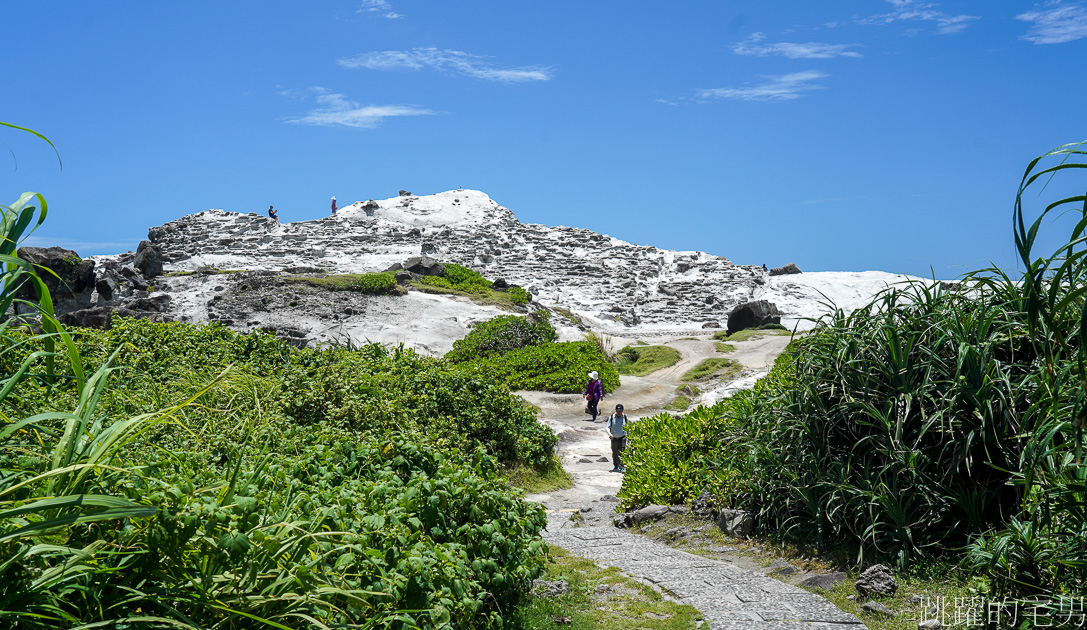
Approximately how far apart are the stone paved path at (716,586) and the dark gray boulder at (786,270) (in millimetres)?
→ 38449

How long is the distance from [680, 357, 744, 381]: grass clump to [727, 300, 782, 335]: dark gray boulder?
8690mm

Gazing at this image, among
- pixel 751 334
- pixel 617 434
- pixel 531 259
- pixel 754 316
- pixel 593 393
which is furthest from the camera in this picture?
pixel 531 259

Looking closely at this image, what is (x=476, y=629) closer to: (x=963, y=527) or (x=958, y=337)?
(x=963, y=527)

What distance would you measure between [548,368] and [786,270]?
27.8 meters

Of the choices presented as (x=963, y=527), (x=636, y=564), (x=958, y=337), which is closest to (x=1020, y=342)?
(x=958, y=337)

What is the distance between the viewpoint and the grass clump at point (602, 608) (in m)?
4.95

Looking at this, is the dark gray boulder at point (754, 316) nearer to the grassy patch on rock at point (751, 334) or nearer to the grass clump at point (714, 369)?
the grassy patch on rock at point (751, 334)

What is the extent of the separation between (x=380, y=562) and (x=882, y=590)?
3.58 m

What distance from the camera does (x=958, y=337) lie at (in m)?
5.66

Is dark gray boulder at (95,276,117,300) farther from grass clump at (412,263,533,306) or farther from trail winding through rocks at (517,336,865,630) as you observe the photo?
trail winding through rocks at (517,336,865,630)

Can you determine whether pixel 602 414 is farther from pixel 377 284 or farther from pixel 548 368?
pixel 377 284

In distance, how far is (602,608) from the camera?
531cm

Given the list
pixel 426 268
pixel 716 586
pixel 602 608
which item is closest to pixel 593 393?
pixel 716 586

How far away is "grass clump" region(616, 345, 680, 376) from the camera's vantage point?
24.5 metres
